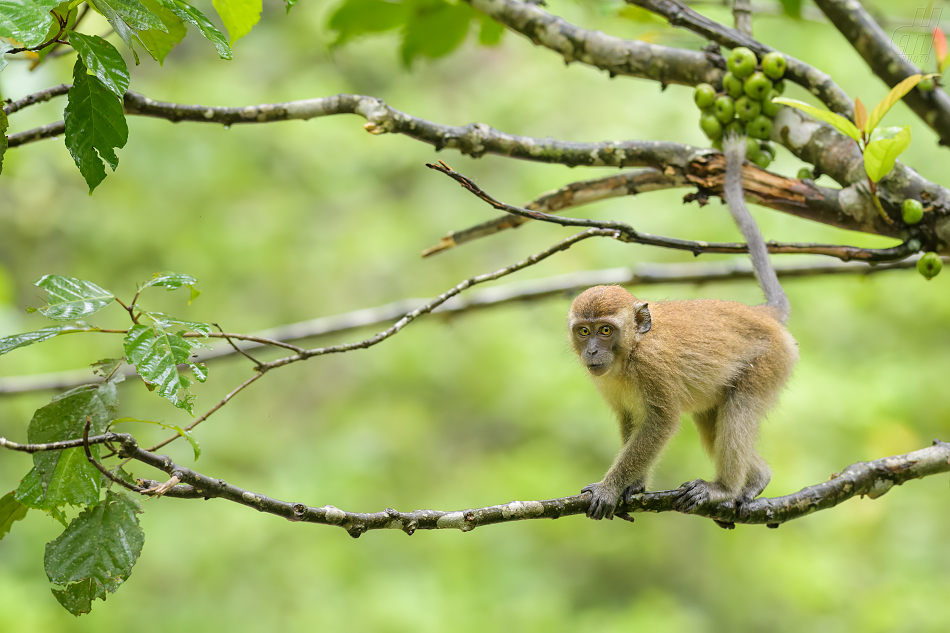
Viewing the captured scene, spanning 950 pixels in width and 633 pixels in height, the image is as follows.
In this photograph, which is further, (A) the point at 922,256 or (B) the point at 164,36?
(A) the point at 922,256

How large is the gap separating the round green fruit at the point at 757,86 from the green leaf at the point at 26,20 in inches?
112

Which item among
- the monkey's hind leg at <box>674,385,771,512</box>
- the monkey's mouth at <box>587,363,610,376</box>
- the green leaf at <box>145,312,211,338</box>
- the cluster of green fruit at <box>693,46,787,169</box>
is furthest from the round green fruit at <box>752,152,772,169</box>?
the green leaf at <box>145,312,211,338</box>

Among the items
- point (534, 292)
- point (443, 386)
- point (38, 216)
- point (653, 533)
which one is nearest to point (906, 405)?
point (653, 533)

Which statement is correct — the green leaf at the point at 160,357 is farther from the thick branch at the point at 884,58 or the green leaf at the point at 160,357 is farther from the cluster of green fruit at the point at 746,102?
the thick branch at the point at 884,58

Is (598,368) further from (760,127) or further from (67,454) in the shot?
(67,454)

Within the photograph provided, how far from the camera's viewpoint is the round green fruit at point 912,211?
3.18m

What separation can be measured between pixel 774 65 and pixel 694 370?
1425 mm

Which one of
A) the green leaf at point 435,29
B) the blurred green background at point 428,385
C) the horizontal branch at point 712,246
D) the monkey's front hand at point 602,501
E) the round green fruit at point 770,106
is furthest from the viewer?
the blurred green background at point 428,385

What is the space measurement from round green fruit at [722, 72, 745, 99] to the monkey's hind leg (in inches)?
54.7

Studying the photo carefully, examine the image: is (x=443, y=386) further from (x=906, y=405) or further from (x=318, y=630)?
(x=906, y=405)

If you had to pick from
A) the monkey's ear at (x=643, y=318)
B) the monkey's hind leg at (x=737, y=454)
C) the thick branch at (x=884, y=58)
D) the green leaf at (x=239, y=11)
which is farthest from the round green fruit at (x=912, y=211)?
the green leaf at (x=239, y=11)

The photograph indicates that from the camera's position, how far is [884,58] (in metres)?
3.53

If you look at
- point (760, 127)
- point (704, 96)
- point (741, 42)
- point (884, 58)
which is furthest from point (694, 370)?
point (884, 58)

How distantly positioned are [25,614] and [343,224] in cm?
556
